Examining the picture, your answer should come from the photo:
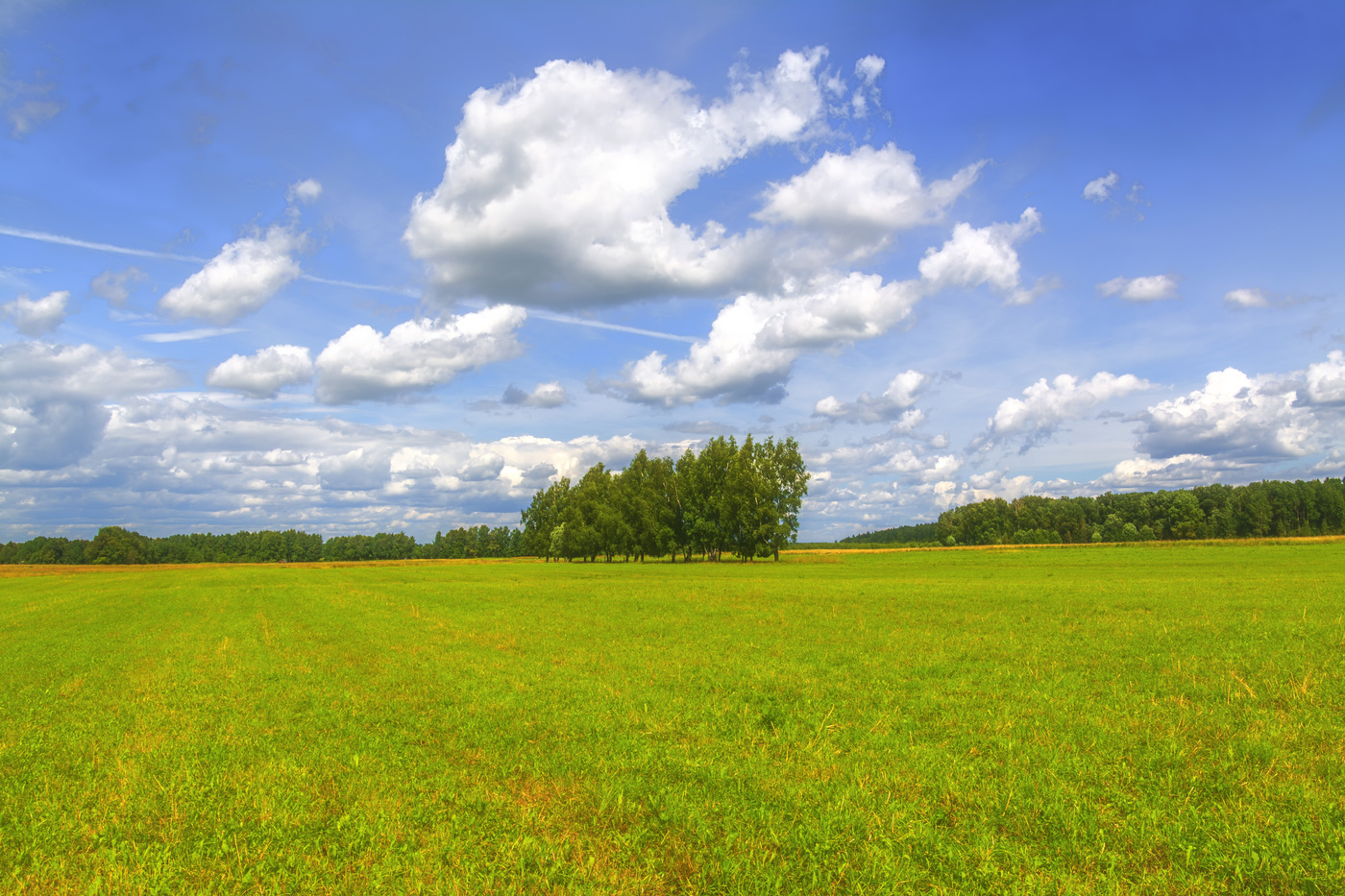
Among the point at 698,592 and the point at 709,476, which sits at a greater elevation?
the point at 709,476

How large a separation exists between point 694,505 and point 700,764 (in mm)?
93483

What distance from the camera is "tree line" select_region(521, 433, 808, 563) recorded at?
92.3 m

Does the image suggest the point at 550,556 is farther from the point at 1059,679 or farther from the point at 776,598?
the point at 1059,679

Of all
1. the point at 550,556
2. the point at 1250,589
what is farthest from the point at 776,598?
the point at 550,556

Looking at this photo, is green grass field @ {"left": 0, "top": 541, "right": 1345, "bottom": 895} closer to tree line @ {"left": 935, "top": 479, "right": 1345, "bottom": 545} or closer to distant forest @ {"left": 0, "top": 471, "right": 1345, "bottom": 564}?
distant forest @ {"left": 0, "top": 471, "right": 1345, "bottom": 564}

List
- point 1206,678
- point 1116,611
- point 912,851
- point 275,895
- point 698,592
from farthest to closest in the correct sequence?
point 698,592 < point 1116,611 < point 1206,678 < point 912,851 < point 275,895

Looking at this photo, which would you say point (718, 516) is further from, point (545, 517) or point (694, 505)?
point (545, 517)

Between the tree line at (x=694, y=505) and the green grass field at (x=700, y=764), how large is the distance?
70199 millimetres

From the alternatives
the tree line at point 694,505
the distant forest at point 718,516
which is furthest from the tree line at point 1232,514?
the tree line at point 694,505

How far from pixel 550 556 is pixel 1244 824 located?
146209 millimetres

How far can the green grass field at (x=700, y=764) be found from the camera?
686cm

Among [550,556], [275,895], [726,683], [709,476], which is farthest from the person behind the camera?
[550,556]

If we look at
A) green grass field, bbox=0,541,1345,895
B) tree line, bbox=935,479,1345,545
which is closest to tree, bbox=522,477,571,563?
green grass field, bbox=0,541,1345,895

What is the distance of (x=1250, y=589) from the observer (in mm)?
31844
